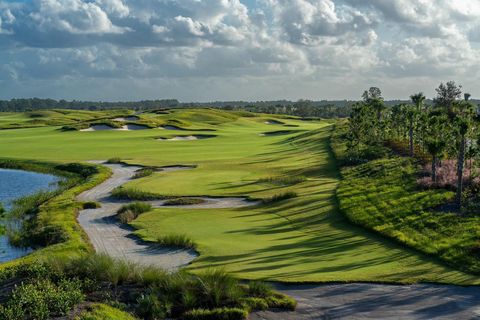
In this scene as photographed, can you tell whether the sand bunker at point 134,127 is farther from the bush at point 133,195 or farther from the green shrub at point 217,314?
the green shrub at point 217,314

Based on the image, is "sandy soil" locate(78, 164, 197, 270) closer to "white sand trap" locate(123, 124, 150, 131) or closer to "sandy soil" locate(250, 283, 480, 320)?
"sandy soil" locate(250, 283, 480, 320)

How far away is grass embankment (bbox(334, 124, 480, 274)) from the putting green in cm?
102

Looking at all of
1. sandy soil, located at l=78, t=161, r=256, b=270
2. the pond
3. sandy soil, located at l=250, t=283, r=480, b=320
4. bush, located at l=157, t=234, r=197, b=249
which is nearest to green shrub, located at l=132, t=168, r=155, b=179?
sandy soil, located at l=78, t=161, r=256, b=270

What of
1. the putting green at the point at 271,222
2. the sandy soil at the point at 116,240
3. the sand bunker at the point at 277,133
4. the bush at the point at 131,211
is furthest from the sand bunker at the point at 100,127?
the bush at the point at 131,211

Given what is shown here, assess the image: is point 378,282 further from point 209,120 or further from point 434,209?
point 209,120

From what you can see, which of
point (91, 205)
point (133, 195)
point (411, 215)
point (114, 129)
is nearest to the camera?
point (411, 215)

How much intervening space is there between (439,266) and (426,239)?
4.47 metres

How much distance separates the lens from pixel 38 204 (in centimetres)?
4734

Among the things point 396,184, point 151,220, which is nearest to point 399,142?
point 396,184

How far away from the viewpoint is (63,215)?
4053 centimetres

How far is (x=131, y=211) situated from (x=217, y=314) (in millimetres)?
22738

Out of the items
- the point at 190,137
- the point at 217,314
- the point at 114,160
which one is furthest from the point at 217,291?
the point at 190,137

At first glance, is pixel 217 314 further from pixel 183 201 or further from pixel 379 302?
pixel 183 201

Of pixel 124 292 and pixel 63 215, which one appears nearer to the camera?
pixel 124 292
